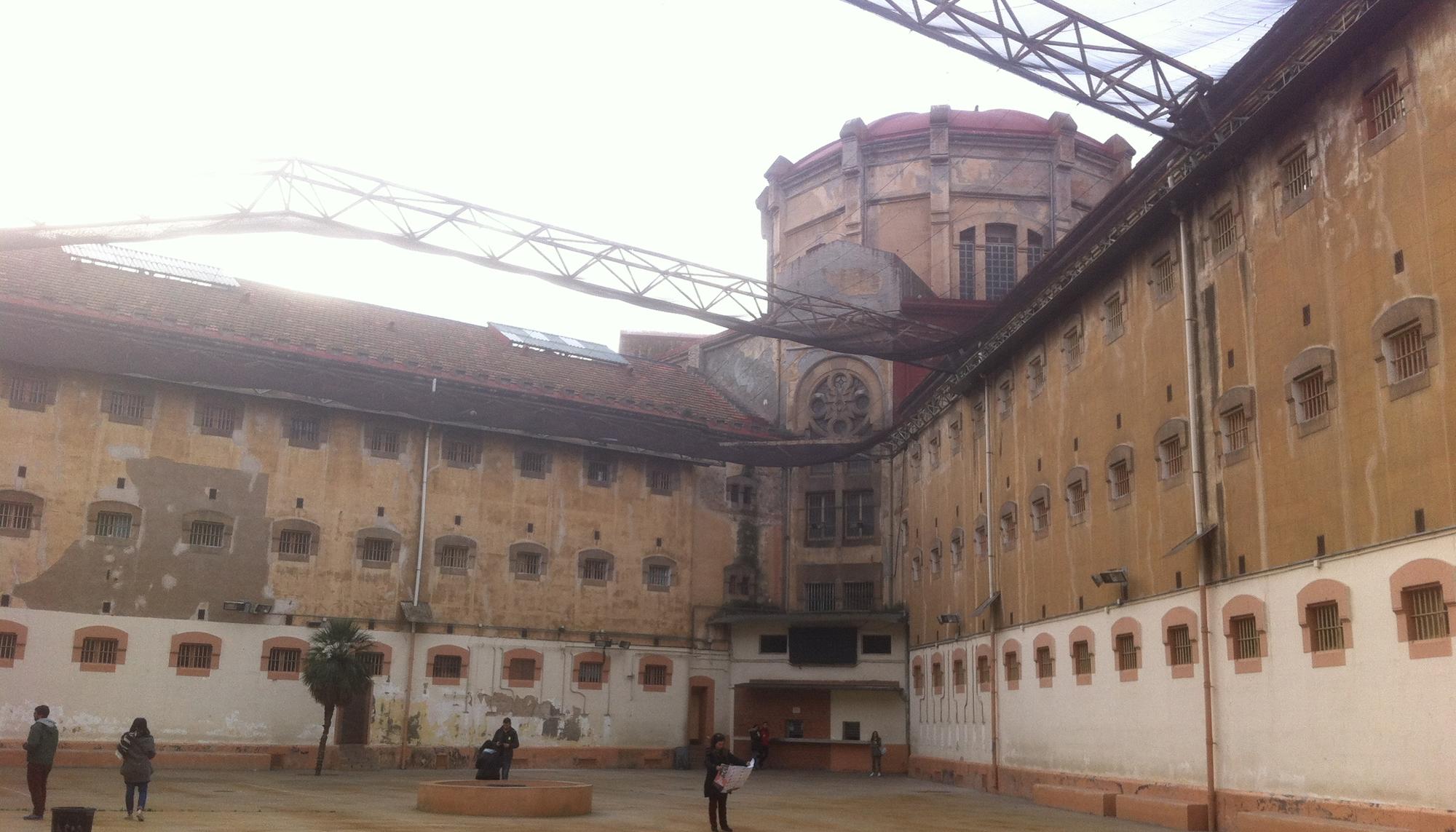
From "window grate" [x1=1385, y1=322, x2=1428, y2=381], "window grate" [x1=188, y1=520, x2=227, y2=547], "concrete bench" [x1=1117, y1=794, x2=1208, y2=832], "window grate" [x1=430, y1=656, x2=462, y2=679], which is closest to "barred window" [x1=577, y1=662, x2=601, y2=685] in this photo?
"window grate" [x1=430, y1=656, x2=462, y2=679]

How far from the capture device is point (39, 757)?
17.4 metres

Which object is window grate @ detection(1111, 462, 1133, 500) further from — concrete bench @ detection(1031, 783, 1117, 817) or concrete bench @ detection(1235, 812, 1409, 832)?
concrete bench @ detection(1235, 812, 1409, 832)

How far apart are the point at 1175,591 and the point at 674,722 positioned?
23098 mm

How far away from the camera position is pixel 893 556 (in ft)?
140

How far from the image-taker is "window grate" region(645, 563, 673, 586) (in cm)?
4203

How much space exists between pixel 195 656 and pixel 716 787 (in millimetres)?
19991

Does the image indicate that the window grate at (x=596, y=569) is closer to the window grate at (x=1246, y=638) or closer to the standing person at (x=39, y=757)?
the standing person at (x=39, y=757)

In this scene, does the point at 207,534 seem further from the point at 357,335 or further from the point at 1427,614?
the point at 1427,614

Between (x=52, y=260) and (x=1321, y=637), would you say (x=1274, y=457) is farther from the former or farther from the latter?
(x=52, y=260)

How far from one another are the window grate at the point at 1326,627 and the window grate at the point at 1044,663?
32.8 ft

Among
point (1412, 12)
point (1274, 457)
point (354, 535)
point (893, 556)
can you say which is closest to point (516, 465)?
point (354, 535)

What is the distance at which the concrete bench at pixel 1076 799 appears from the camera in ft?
75.2

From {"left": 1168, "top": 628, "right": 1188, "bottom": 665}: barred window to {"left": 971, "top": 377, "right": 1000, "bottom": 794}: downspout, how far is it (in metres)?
9.28

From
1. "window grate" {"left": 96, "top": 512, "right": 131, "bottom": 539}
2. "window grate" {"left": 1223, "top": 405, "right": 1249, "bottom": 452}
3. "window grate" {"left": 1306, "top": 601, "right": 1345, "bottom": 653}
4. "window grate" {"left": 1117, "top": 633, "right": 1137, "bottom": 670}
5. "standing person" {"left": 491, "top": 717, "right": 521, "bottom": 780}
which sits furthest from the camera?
"window grate" {"left": 96, "top": 512, "right": 131, "bottom": 539}
